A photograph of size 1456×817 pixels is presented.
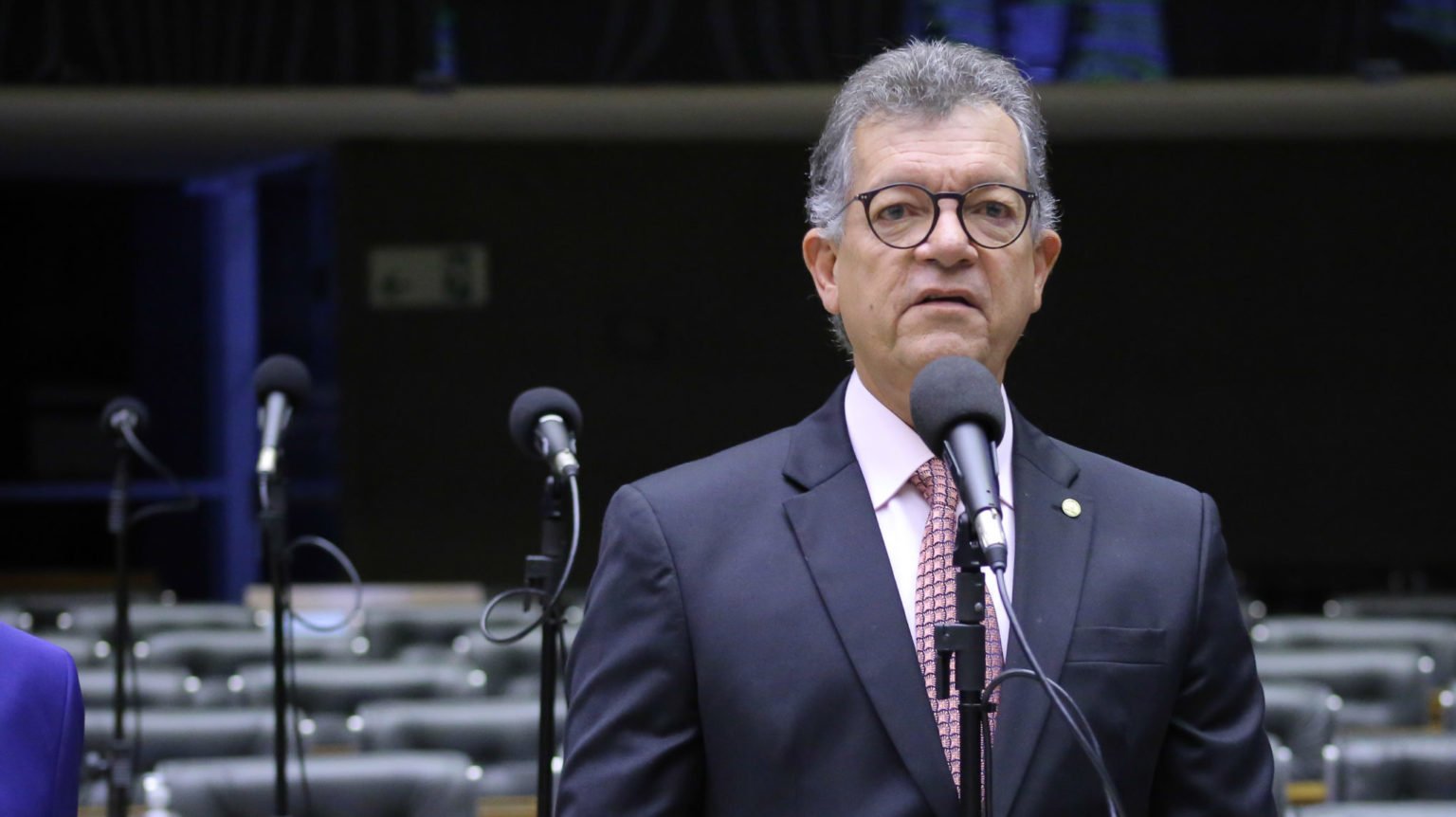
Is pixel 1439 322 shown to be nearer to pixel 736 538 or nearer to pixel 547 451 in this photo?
pixel 547 451

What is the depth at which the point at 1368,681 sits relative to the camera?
517cm

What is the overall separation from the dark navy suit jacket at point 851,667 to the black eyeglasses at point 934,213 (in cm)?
24

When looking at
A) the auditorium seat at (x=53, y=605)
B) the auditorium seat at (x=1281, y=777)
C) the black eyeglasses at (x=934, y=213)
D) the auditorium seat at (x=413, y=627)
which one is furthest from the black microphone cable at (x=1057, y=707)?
the auditorium seat at (x=53, y=605)

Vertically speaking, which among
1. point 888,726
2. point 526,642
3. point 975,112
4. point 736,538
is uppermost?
point 975,112

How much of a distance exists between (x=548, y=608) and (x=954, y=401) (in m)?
1.19

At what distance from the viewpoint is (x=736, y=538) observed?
1749 mm

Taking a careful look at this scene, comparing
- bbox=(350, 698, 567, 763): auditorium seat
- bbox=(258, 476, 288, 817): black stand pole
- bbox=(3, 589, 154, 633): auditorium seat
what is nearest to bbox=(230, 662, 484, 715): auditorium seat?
bbox=(350, 698, 567, 763): auditorium seat

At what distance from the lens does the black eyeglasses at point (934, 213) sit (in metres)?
1.73

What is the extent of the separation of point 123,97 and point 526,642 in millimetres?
3950

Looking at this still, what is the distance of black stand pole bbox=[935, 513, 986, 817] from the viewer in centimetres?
152

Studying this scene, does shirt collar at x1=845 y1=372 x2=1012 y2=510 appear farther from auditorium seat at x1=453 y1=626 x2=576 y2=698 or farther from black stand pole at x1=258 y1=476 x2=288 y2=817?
auditorium seat at x1=453 y1=626 x2=576 y2=698

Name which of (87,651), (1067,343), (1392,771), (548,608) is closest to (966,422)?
(548,608)

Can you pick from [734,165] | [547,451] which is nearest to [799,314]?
[734,165]

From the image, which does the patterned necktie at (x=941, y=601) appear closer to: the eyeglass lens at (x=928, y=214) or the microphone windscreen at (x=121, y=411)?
the eyeglass lens at (x=928, y=214)
